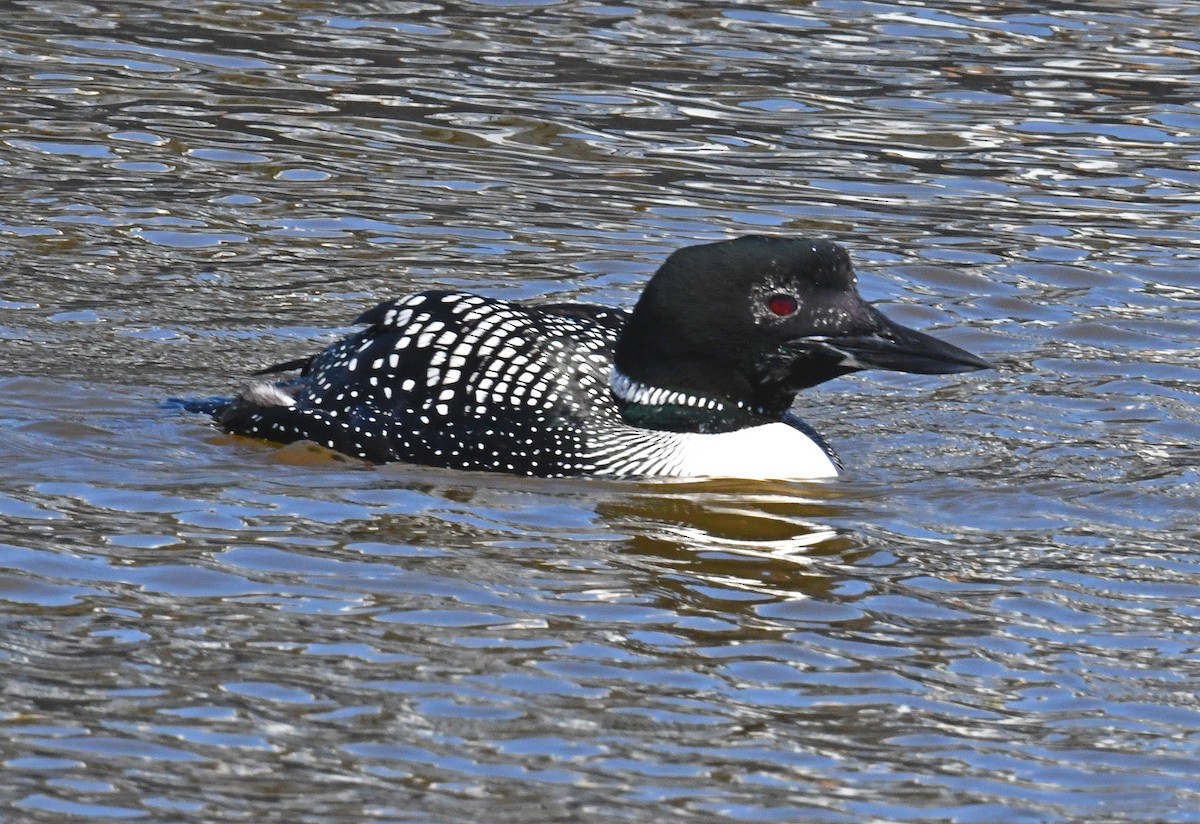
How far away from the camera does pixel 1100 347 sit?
7.77m

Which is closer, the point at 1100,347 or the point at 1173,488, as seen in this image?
the point at 1173,488

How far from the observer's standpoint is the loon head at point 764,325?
6160 millimetres

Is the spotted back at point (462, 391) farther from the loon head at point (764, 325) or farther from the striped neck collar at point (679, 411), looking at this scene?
the loon head at point (764, 325)

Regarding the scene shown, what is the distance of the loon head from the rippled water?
35 cm

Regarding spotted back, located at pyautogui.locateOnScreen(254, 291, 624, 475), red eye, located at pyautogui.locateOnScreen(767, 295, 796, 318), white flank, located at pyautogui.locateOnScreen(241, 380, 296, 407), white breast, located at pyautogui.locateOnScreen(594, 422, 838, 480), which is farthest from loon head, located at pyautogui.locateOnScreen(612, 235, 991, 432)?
white flank, located at pyautogui.locateOnScreen(241, 380, 296, 407)

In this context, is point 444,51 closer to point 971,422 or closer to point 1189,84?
point 1189,84

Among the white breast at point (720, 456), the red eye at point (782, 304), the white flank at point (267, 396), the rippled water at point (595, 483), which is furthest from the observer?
the white flank at point (267, 396)

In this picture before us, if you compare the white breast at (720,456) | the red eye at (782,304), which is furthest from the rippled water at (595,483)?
the red eye at (782,304)

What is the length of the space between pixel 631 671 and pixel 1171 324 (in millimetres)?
3898

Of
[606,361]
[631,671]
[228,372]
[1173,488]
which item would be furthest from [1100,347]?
[631,671]

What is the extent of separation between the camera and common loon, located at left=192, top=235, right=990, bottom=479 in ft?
20.3

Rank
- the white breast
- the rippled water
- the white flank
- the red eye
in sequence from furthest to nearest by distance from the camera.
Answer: the white flank, the white breast, the red eye, the rippled water

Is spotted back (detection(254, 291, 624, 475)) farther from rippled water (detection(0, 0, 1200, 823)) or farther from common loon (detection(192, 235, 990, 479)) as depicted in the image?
rippled water (detection(0, 0, 1200, 823))

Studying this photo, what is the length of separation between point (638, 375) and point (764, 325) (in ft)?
1.45
